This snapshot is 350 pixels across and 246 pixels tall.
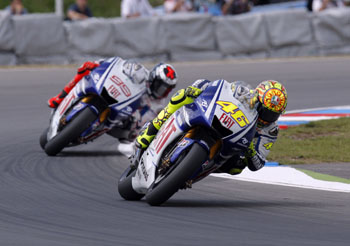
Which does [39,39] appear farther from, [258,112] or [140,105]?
[258,112]

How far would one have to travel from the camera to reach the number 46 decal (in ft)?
22.9

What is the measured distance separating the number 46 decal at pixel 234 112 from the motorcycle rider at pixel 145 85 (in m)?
2.98

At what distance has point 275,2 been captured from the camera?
2427cm

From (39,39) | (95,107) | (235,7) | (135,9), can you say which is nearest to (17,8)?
(39,39)

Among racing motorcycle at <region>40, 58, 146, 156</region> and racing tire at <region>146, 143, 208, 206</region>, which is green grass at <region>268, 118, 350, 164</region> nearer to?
racing motorcycle at <region>40, 58, 146, 156</region>

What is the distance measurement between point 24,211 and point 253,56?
1388cm

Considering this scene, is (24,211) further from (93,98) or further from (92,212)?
(93,98)

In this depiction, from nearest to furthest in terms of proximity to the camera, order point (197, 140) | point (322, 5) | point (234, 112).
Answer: point (197, 140), point (234, 112), point (322, 5)

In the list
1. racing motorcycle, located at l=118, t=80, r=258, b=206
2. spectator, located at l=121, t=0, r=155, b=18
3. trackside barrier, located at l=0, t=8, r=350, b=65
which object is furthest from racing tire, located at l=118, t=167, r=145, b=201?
spectator, located at l=121, t=0, r=155, b=18

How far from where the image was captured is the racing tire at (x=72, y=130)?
10.1 m

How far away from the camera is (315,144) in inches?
424

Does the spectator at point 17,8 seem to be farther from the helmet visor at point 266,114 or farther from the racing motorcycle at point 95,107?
the helmet visor at point 266,114

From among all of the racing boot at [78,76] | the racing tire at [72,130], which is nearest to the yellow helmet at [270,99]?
the racing tire at [72,130]

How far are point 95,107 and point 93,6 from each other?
26607 mm
